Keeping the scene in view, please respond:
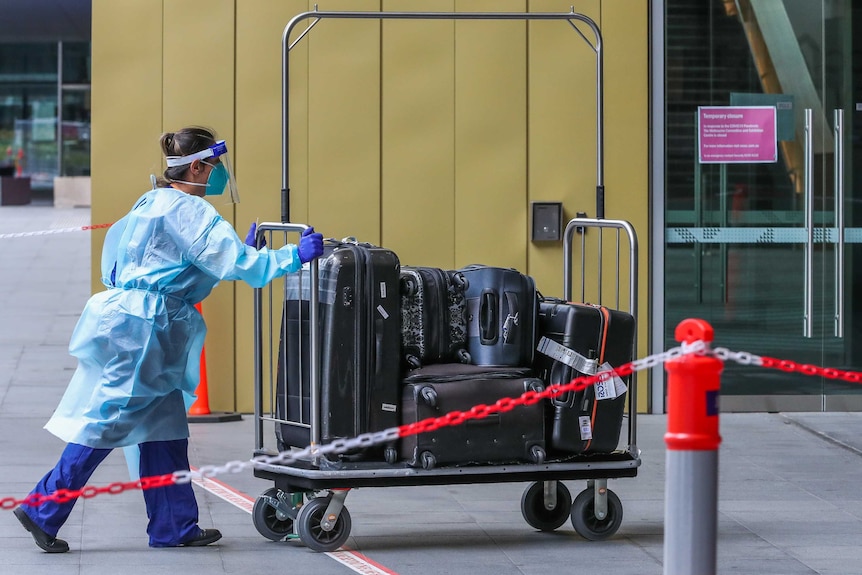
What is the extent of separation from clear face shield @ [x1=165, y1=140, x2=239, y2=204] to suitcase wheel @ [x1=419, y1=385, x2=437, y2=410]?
3.91 ft

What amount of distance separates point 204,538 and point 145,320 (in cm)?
93

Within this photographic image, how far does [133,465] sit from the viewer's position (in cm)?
595

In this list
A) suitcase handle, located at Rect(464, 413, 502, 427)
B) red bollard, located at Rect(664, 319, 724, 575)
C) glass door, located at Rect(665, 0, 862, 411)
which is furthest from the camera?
glass door, located at Rect(665, 0, 862, 411)

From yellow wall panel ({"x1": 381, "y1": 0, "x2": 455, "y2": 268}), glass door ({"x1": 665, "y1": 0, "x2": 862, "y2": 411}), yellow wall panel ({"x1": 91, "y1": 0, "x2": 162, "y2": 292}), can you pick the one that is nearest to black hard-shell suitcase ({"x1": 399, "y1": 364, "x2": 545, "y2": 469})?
yellow wall panel ({"x1": 381, "y1": 0, "x2": 455, "y2": 268})

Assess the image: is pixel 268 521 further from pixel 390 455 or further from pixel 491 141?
pixel 491 141

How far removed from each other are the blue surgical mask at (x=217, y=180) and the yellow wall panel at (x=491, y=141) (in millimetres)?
3411

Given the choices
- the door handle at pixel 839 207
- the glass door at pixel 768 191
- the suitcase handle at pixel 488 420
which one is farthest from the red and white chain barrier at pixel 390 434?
the door handle at pixel 839 207

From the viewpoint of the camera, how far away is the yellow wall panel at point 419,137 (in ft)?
30.1

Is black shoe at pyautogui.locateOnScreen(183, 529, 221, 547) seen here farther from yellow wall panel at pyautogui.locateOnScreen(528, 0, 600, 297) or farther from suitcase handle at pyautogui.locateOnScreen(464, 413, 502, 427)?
yellow wall panel at pyautogui.locateOnScreen(528, 0, 600, 297)

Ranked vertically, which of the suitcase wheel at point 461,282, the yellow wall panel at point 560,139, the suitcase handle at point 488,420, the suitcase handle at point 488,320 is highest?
the yellow wall panel at point 560,139

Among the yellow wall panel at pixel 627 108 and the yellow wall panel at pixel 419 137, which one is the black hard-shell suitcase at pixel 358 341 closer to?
the yellow wall panel at pixel 419 137

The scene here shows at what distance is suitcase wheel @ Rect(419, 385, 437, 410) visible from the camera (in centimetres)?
557

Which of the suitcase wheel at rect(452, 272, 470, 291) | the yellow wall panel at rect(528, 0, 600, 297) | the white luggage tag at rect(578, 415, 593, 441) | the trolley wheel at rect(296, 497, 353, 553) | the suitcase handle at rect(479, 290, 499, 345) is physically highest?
the yellow wall panel at rect(528, 0, 600, 297)

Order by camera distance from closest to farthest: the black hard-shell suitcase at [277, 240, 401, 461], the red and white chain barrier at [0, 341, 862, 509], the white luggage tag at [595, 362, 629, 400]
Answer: the red and white chain barrier at [0, 341, 862, 509]
the black hard-shell suitcase at [277, 240, 401, 461]
the white luggage tag at [595, 362, 629, 400]
